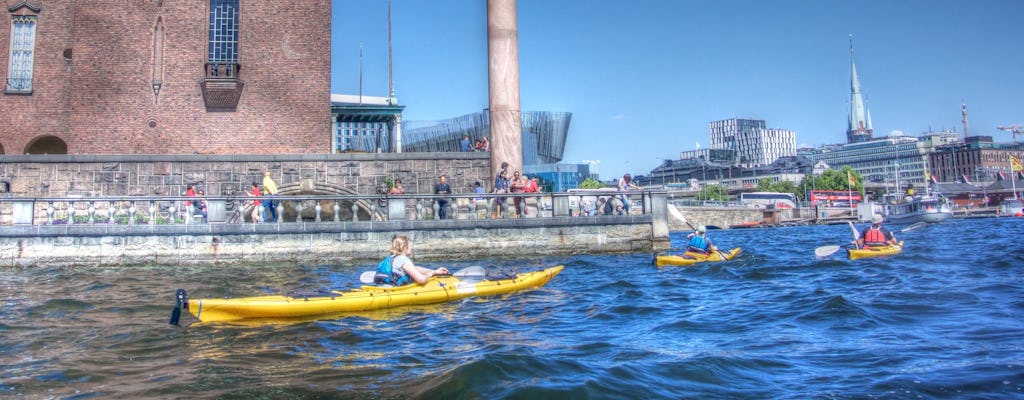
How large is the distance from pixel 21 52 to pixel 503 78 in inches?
713

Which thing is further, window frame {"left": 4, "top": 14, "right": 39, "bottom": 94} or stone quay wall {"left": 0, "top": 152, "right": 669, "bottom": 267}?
window frame {"left": 4, "top": 14, "right": 39, "bottom": 94}

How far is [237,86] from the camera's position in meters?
24.4

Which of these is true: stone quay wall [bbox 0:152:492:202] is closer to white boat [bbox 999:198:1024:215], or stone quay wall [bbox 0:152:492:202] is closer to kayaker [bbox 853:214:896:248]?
kayaker [bbox 853:214:896:248]

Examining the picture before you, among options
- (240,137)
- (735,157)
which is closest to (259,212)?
(240,137)

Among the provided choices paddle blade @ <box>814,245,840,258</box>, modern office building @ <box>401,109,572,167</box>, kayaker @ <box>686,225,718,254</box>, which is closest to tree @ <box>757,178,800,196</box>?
modern office building @ <box>401,109,572,167</box>

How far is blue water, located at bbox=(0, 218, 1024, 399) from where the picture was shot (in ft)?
19.4

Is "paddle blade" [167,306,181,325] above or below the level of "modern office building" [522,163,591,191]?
below

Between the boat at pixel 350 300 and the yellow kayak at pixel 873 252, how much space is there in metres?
9.48

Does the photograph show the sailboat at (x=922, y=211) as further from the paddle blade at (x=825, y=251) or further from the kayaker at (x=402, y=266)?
the kayaker at (x=402, y=266)

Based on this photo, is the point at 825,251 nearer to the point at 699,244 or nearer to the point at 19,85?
the point at 699,244

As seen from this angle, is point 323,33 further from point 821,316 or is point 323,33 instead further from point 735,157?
point 735,157

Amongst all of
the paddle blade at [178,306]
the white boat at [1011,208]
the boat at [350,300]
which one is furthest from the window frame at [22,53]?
the white boat at [1011,208]

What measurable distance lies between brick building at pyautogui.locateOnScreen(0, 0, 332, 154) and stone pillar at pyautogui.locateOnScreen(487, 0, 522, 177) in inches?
253

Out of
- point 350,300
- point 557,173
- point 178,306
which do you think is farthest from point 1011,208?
point 178,306
